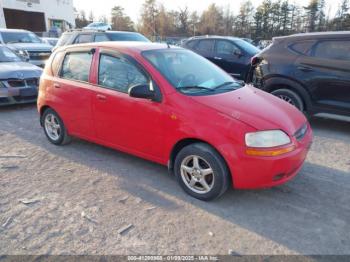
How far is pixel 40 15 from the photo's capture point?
4225 cm

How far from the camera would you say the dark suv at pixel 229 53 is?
32.3 ft

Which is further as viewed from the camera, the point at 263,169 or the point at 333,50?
the point at 333,50

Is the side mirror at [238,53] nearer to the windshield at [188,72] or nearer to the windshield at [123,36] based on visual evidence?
the windshield at [123,36]

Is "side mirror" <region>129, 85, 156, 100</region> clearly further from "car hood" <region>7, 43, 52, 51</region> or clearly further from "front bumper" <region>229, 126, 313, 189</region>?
"car hood" <region>7, 43, 52, 51</region>

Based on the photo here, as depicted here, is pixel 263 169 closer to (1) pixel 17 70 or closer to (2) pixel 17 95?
(2) pixel 17 95

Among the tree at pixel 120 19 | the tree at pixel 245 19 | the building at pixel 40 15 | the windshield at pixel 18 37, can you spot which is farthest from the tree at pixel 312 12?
the windshield at pixel 18 37

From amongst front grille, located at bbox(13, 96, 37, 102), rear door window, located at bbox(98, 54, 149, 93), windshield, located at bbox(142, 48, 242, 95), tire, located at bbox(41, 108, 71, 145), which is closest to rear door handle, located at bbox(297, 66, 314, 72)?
windshield, located at bbox(142, 48, 242, 95)

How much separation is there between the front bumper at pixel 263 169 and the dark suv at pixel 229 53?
6.54 m

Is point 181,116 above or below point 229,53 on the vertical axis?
below

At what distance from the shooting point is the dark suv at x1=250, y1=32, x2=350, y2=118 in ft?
19.0

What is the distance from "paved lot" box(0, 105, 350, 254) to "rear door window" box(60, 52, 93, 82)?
1.18 m

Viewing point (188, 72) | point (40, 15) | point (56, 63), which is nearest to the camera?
point (188, 72)

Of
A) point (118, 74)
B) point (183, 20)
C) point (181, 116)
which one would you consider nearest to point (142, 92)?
point (181, 116)

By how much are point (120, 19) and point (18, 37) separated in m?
58.3
